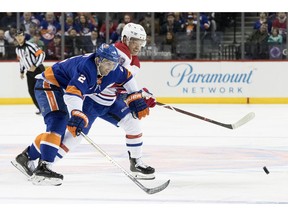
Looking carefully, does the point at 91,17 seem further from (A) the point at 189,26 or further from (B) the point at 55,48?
(A) the point at 189,26

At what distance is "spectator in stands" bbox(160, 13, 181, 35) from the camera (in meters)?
13.1

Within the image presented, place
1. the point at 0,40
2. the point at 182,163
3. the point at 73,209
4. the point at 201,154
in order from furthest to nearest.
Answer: the point at 0,40 < the point at 201,154 < the point at 182,163 < the point at 73,209

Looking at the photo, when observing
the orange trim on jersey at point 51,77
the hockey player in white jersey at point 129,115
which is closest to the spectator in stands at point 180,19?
the hockey player in white jersey at point 129,115

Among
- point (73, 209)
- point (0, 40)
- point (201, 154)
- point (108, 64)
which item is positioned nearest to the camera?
point (73, 209)

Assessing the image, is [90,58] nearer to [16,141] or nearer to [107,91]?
[107,91]

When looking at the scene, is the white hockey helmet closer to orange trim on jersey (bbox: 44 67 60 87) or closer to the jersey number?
orange trim on jersey (bbox: 44 67 60 87)

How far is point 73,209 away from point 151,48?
8810 mm

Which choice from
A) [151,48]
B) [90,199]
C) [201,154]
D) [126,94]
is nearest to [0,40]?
[151,48]

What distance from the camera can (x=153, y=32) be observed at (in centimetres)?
1308

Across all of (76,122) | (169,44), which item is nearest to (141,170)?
(76,122)

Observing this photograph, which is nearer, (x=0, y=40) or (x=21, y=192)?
(x=21, y=192)

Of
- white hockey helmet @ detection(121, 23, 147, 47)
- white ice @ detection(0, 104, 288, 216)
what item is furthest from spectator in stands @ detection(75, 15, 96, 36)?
white hockey helmet @ detection(121, 23, 147, 47)

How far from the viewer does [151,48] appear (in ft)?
42.7

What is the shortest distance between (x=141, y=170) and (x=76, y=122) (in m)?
0.88
